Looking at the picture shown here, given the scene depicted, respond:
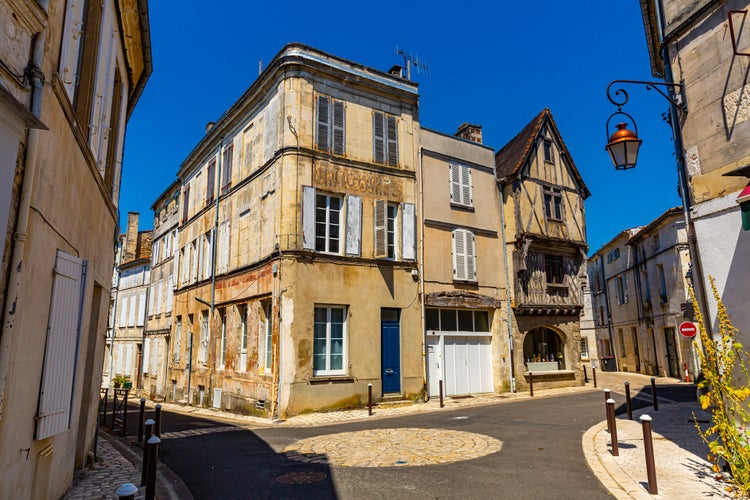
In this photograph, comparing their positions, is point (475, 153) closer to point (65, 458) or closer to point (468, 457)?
point (468, 457)

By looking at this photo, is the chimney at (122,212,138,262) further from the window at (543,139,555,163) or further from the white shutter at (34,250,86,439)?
the white shutter at (34,250,86,439)

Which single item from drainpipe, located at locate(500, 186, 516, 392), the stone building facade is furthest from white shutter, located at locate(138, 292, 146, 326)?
the stone building facade

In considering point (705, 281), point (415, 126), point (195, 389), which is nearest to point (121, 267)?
point (195, 389)


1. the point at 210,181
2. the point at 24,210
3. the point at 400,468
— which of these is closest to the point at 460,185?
the point at 210,181

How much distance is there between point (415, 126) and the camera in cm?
1605

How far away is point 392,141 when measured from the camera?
15.5m

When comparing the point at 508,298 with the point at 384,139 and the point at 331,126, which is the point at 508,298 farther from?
the point at 331,126

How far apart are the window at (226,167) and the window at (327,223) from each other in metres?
5.00

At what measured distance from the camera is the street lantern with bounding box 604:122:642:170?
660cm

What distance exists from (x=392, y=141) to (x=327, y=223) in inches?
148

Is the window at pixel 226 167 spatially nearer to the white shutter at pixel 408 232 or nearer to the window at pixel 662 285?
the white shutter at pixel 408 232

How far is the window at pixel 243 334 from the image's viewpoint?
1467 centimetres

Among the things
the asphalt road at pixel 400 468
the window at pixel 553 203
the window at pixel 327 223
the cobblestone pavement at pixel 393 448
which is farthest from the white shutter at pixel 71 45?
the window at pixel 553 203

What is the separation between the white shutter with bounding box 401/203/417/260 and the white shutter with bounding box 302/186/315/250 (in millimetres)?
2981
